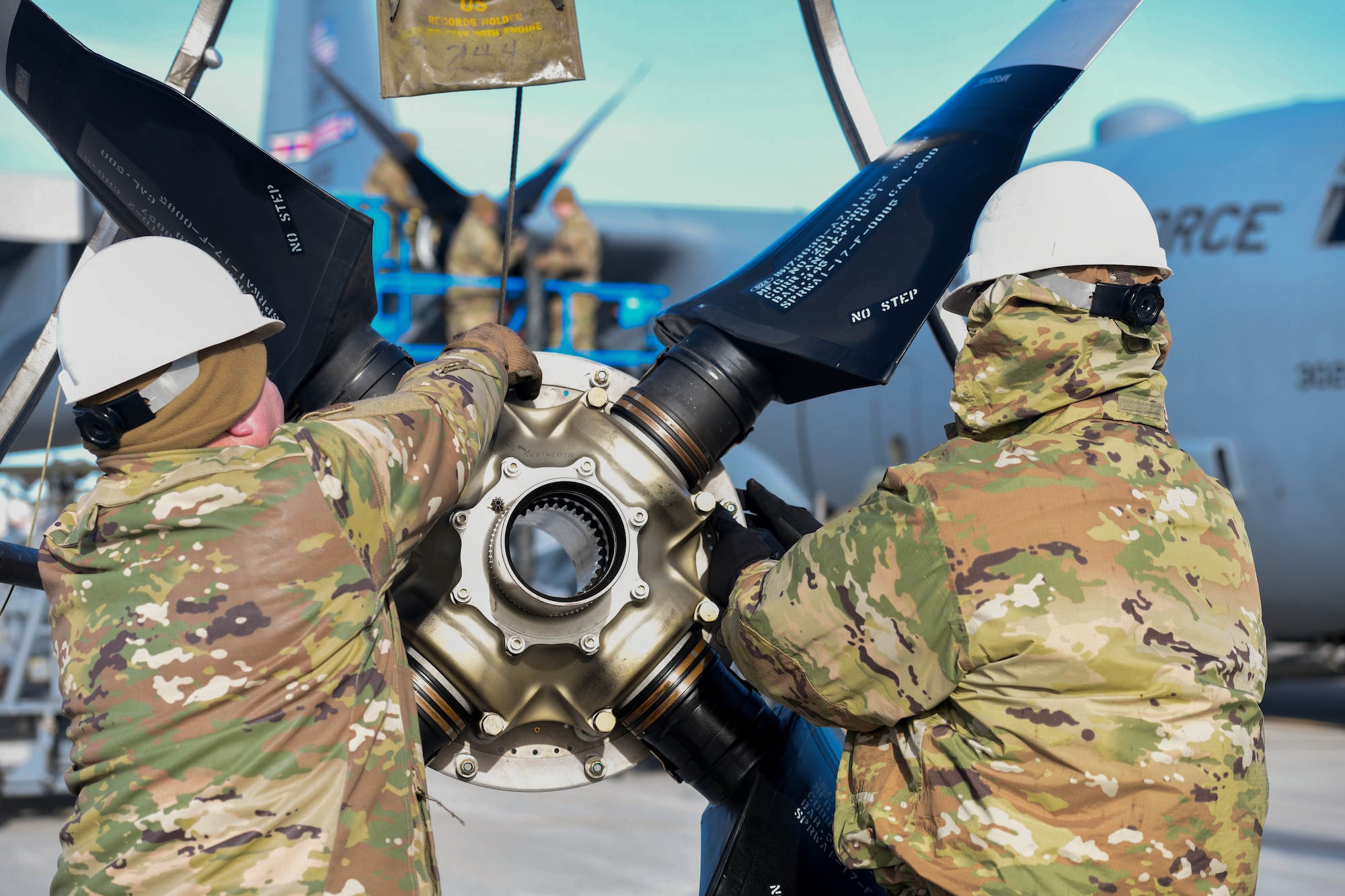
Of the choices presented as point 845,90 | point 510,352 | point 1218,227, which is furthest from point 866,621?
point 1218,227

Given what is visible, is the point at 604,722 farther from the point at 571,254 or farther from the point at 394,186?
the point at 394,186

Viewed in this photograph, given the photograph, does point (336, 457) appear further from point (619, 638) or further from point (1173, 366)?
point (1173, 366)

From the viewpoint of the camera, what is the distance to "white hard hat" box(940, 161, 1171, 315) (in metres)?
1.99

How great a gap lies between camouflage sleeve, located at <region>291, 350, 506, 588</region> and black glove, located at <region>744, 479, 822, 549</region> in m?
0.64

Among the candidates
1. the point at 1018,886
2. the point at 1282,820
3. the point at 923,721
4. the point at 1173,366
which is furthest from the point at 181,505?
the point at 1173,366

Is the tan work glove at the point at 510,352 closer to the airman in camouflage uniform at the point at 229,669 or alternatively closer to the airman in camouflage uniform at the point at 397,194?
the airman in camouflage uniform at the point at 229,669

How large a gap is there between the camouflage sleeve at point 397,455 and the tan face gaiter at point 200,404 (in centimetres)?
11

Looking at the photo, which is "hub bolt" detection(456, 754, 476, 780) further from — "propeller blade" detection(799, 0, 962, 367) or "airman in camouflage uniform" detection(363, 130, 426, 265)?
"airman in camouflage uniform" detection(363, 130, 426, 265)

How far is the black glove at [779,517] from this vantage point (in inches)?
96.3

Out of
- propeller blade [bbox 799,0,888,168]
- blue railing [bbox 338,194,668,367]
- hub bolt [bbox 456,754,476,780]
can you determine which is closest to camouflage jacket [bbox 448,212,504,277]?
blue railing [bbox 338,194,668,367]

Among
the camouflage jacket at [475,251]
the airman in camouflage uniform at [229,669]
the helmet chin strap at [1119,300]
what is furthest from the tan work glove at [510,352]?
the camouflage jacket at [475,251]

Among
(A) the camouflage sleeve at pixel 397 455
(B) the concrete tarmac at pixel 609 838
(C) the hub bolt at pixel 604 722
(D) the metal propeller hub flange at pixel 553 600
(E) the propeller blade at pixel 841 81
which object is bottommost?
(B) the concrete tarmac at pixel 609 838

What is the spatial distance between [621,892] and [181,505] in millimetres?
4505

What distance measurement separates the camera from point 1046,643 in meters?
1.75
